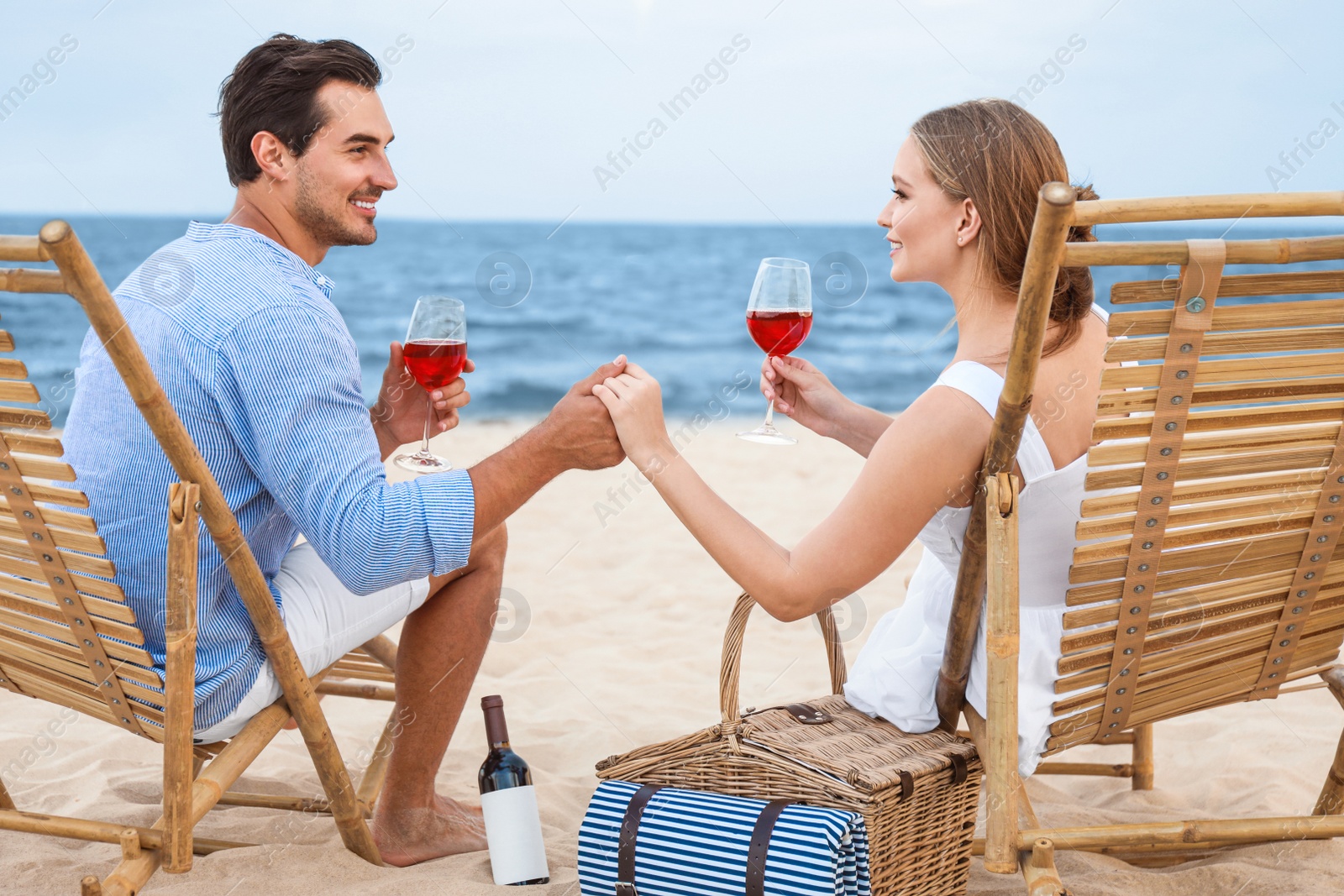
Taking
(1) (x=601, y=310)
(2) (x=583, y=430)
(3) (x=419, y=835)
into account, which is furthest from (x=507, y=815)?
(1) (x=601, y=310)

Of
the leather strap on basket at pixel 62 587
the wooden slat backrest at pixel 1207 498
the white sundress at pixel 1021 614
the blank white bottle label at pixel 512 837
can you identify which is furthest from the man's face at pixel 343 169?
the wooden slat backrest at pixel 1207 498

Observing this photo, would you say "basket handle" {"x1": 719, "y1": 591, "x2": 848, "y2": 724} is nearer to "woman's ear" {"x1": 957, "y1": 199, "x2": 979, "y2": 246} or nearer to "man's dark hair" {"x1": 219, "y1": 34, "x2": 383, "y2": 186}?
"woman's ear" {"x1": 957, "y1": 199, "x2": 979, "y2": 246}

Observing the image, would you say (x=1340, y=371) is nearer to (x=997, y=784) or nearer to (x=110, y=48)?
(x=997, y=784)

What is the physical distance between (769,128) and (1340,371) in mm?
28987

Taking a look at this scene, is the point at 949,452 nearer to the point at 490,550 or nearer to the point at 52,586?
the point at 490,550

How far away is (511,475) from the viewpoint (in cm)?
Result: 207

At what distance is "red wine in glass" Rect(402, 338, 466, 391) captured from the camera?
238cm

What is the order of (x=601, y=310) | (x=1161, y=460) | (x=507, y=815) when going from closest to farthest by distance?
1. (x=1161, y=460)
2. (x=507, y=815)
3. (x=601, y=310)

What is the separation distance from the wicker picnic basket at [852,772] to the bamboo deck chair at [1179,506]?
0.44 ft

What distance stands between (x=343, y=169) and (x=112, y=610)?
47.5 inches

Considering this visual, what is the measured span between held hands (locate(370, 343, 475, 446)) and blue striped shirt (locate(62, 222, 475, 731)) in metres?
0.56

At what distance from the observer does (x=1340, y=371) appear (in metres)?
1.62

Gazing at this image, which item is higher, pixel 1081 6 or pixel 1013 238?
pixel 1081 6

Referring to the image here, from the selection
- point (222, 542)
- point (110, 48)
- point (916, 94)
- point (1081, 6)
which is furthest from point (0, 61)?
point (222, 542)
